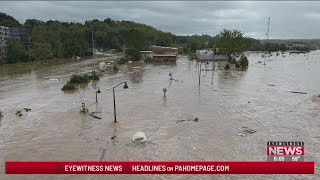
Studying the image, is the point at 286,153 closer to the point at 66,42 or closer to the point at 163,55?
the point at 163,55

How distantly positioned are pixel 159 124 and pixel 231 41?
280ft

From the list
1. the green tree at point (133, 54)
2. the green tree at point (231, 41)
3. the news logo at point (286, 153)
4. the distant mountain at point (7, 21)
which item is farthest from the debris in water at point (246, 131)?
the distant mountain at point (7, 21)

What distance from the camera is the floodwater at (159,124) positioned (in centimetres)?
2364

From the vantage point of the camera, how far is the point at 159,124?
3077cm

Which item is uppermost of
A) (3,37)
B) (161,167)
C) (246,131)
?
(3,37)

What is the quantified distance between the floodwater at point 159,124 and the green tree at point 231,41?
59547 millimetres

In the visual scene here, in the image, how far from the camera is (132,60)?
342 feet

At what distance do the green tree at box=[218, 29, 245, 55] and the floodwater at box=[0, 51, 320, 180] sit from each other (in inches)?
2344

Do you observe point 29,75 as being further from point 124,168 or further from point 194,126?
point 124,168

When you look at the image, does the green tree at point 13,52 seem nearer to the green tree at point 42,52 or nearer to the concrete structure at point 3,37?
the concrete structure at point 3,37

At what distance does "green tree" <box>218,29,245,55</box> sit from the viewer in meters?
110

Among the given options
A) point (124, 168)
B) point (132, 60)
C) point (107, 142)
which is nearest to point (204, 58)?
point (132, 60)

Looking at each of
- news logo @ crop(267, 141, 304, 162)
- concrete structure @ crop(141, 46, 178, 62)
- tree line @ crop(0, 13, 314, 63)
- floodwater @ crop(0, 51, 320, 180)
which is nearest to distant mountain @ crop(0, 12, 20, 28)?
tree line @ crop(0, 13, 314, 63)

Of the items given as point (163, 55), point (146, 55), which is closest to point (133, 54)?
point (146, 55)
